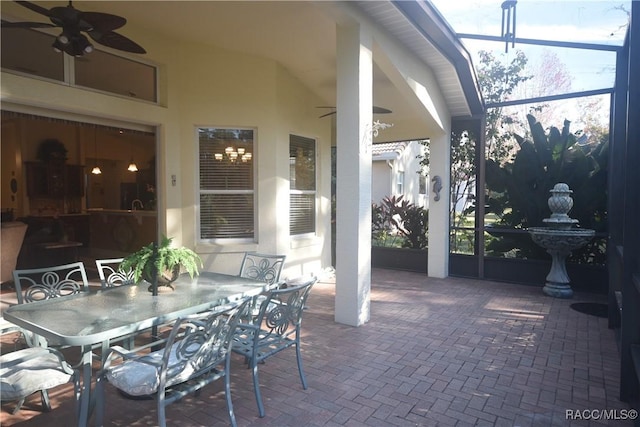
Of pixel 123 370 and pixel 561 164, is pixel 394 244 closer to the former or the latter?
pixel 561 164

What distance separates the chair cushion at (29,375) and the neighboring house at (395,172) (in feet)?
30.9

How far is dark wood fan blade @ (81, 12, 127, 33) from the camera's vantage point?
2.86 meters

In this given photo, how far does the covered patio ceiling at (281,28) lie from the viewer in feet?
13.6

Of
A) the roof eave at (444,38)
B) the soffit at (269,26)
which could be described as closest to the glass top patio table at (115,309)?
the soffit at (269,26)

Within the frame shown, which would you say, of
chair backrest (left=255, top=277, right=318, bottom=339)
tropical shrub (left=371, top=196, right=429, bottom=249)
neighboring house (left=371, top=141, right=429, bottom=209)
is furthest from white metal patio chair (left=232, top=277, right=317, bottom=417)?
neighboring house (left=371, top=141, right=429, bottom=209)

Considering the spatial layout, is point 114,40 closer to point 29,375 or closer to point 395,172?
point 29,375

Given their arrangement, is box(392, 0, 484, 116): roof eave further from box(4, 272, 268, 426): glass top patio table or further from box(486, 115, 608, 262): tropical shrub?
box(4, 272, 268, 426): glass top patio table

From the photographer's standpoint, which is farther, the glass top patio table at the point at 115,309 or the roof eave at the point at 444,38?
the roof eave at the point at 444,38

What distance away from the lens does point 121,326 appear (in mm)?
2230

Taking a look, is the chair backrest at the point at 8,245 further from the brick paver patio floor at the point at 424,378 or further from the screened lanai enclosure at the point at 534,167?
the screened lanai enclosure at the point at 534,167

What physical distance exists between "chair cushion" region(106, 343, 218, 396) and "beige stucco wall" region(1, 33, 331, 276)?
10.4 feet

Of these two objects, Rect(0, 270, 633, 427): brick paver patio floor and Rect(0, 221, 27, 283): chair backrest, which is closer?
Rect(0, 270, 633, 427): brick paver patio floor

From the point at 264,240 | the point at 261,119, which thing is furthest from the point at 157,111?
the point at 264,240

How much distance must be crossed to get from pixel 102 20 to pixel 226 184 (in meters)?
2.98
